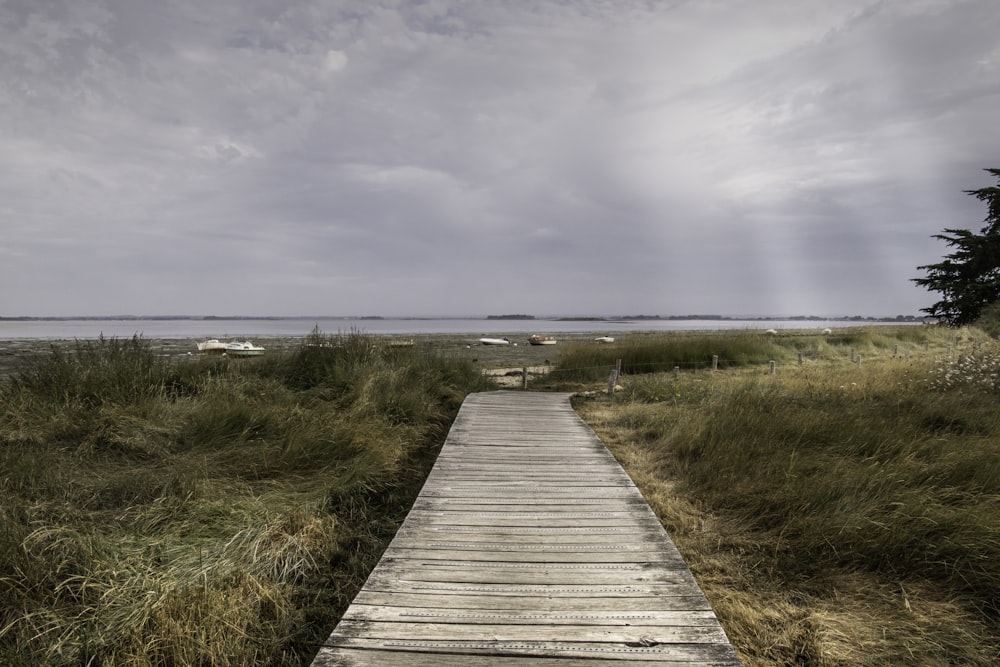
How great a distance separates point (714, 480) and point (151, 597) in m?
4.72

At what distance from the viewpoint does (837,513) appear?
389cm

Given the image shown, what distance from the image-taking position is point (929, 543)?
11.4 feet

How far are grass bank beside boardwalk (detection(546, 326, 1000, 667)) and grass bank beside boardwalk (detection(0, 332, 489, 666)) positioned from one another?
2717mm

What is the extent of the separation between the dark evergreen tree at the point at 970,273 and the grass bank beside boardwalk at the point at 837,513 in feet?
75.0

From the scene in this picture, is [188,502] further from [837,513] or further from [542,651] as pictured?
[837,513]

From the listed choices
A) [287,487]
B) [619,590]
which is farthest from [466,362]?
[619,590]

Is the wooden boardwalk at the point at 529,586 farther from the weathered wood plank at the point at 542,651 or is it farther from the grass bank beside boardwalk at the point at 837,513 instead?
the grass bank beside boardwalk at the point at 837,513

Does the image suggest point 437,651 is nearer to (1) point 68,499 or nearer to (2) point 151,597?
(2) point 151,597

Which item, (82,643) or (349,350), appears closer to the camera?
(82,643)

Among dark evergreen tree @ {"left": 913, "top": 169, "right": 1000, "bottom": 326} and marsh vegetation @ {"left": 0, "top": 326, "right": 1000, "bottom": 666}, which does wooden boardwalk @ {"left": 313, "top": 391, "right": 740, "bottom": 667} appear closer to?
marsh vegetation @ {"left": 0, "top": 326, "right": 1000, "bottom": 666}

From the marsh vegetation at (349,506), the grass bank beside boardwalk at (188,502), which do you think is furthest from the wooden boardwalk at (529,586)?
the grass bank beside boardwalk at (188,502)

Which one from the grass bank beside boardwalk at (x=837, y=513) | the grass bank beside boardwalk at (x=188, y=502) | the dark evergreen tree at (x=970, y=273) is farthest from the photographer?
the dark evergreen tree at (x=970, y=273)

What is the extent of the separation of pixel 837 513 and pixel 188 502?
515 centimetres

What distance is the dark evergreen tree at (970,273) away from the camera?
24.7 m
